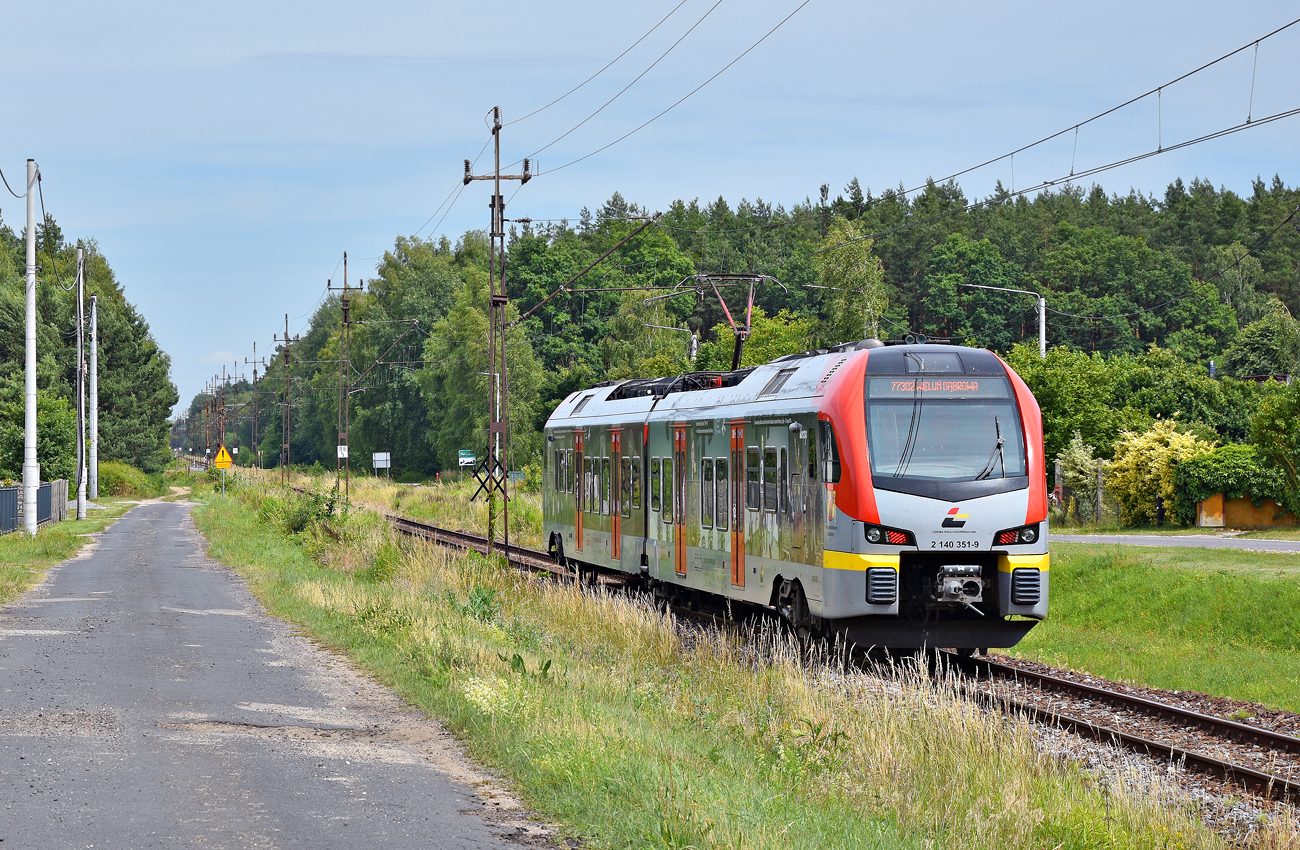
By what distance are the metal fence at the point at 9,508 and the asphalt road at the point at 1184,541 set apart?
2766 centimetres

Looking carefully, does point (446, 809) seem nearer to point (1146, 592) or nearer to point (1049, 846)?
point (1049, 846)

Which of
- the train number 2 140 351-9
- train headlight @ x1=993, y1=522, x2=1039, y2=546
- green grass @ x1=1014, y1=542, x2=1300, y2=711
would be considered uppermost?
train headlight @ x1=993, y1=522, x2=1039, y2=546

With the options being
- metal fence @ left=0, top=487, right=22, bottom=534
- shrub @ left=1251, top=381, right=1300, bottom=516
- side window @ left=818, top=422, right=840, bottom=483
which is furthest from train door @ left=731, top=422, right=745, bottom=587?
metal fence @ left=0, top=487, right=22, bottom=534

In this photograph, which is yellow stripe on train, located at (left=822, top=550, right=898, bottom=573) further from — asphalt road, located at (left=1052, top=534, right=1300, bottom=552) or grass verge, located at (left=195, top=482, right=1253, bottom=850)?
asphalt road, located at (left=1052, top=534, right=1300, bottom=552)

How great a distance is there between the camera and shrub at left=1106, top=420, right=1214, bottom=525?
3456cm

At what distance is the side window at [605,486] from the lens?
24594 millimetres

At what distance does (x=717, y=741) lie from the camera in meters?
10.5

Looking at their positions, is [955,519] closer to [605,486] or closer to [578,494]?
[605,486]

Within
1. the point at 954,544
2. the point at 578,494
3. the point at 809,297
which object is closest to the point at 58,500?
the point at 578,494

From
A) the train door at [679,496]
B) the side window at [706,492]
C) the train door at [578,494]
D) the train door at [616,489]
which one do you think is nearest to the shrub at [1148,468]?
the train door at [578,494]

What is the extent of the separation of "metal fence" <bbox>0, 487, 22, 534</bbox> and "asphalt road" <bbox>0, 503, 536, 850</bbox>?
859 inches

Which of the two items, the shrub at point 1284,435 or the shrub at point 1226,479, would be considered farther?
the shrub at point 1226,479

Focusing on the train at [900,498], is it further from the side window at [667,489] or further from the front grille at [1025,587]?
the side window at [667,489]

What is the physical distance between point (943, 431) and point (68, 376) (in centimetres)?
7751
